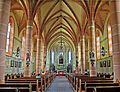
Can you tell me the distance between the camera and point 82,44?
25703 millimetres

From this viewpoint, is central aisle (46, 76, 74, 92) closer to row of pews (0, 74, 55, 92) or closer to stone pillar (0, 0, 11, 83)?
row of pews (0, 74, 55, 92)

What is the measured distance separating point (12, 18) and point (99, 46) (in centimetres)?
1648

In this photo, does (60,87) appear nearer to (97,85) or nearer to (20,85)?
(97,85)

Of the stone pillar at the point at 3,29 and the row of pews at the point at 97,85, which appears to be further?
the stone pillar at the point at 3,29

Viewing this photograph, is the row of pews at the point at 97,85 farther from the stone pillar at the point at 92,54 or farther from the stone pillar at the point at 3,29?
the stone pillar at the point at 92,54

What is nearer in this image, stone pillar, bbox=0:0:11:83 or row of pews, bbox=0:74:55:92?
row of pews, bbox=0:74:55:92

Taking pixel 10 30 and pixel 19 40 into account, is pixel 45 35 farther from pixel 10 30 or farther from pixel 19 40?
pixel 10 30

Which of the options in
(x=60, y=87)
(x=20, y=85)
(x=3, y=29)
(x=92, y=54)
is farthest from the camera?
(x=92, y=54)

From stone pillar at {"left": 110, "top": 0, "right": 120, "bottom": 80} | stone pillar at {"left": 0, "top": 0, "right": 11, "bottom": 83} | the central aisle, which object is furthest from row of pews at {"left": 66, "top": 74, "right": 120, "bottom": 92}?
stone pillar at {"left": 0, "top": 0, "right": 11, "bottom": 83}

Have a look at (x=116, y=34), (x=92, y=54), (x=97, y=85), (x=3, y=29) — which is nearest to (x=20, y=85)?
(x=3, y=29)

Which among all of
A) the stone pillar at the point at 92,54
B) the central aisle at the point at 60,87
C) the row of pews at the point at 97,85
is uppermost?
the stone pillar at the point at 92,54

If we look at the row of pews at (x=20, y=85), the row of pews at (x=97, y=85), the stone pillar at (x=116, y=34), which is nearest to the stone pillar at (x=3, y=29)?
the row of pews at (x=20, y=85)

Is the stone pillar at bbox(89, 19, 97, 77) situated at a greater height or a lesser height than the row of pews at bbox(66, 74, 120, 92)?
greater

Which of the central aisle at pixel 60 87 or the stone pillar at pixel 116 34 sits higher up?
the stone pillar at pixel 116 34
